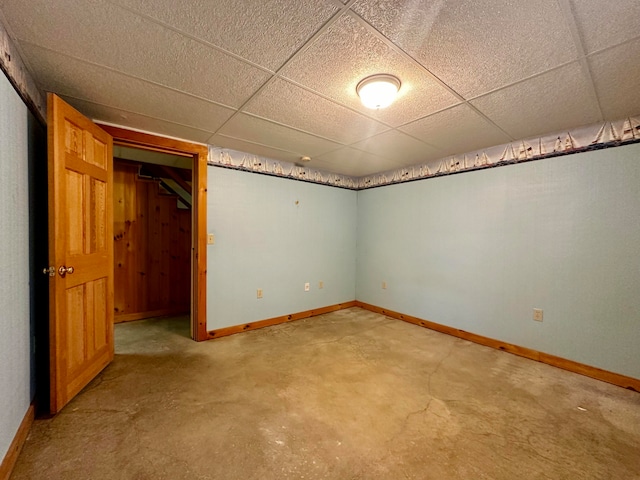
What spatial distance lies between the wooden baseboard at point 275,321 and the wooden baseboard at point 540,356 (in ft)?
3.14

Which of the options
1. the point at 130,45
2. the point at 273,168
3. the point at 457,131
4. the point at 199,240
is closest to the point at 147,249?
the point at 199,240

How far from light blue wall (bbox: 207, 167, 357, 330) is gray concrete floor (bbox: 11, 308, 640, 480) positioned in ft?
2.43

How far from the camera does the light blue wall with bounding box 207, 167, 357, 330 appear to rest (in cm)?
309

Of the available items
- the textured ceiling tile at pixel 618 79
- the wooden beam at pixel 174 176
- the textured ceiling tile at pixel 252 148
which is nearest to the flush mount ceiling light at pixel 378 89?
the textured ceiling tile at pixel 618 79

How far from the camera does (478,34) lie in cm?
130

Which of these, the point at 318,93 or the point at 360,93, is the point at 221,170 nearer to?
the point at 318,93

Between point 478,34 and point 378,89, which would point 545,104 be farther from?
point 378,89

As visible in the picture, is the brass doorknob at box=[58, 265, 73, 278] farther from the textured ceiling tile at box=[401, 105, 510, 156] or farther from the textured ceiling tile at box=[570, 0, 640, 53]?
the textured ceiling tile at box=[570, 0, 640, 53]

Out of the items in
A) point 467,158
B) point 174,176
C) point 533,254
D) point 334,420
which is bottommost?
point 334,420

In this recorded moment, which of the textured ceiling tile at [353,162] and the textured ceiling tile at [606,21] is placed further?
the textured ceiling tile at [353,162]

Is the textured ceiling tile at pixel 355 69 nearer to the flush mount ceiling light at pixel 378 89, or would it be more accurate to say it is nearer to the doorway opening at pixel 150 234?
the flush mount ceiling light at pixel 378 89

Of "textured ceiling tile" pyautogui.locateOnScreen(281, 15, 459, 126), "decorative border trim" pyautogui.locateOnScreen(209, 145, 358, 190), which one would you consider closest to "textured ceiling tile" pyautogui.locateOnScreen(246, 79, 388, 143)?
"textured ceiling tile" pyautogui.locateOnScreen(281, 15, 459, 126)

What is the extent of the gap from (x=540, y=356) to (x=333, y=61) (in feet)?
10.4

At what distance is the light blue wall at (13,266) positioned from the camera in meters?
1.28
